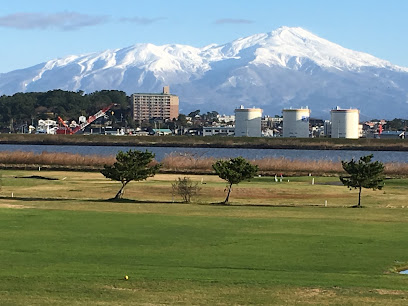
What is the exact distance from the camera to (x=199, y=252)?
94.9 feet

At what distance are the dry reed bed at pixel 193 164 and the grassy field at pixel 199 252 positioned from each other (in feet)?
110

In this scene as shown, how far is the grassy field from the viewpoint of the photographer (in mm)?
21172

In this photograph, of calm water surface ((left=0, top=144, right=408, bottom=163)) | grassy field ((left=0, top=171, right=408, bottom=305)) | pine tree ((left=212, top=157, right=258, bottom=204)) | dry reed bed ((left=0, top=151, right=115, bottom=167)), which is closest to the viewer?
grassy field ((left=0, top=171, right=408, bottom=305))

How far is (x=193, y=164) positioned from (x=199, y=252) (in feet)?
209

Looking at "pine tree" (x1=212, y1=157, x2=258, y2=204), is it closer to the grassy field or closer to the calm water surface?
the grassy field

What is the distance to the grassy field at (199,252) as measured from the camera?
69.5ft

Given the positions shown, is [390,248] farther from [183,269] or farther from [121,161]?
[121,161]

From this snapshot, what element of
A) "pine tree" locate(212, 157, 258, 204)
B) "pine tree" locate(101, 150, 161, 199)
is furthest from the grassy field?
"pine tree" locate(101, 150, 161, 199)

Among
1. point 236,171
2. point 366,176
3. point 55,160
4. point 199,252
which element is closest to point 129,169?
point 236,171

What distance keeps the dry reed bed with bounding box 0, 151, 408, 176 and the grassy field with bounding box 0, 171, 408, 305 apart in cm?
3364

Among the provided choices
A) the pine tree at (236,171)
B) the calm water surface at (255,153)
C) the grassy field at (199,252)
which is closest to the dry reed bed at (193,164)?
the pine tree at (236,171)

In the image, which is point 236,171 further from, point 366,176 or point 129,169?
point 366,176

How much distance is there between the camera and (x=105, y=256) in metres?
27.4

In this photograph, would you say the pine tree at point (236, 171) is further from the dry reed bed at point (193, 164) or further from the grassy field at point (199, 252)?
the dry reed bed at point (193, 164)
